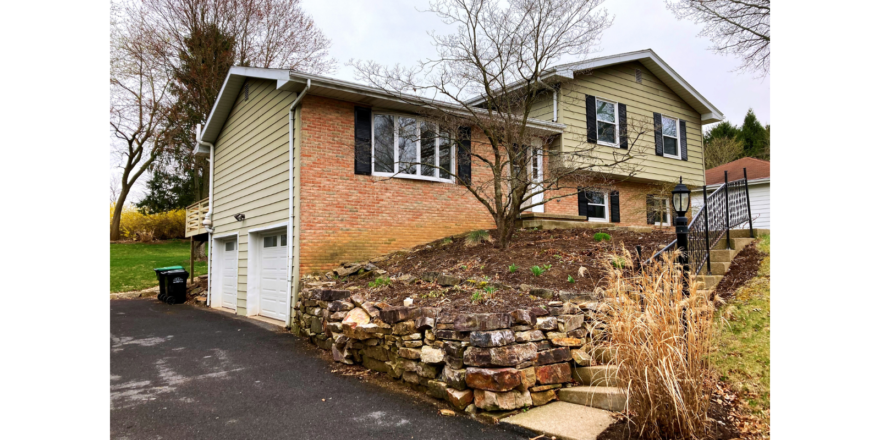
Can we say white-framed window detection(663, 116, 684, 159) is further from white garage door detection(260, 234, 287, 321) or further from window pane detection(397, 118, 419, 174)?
white garage door detection(260, 234, 287, 321)

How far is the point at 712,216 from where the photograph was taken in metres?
7.07

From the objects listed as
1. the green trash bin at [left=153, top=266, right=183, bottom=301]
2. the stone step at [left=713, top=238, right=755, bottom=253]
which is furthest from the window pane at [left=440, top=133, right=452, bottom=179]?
the green trash bin at [left=153, top=266, right=183, bottom=301]

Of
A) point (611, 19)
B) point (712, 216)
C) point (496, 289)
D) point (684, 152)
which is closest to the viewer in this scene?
point (496, 289)

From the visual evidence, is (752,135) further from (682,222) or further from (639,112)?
(682,222)

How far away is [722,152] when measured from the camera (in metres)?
27.6

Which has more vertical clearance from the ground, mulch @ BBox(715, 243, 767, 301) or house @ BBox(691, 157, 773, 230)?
house @ BBox(691, 157, 773, 230)

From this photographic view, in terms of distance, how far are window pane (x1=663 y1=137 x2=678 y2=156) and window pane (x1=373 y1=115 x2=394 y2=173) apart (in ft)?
28.8

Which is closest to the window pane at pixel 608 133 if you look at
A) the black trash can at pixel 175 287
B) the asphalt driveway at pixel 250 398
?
the asphalt driveway at pixel 250 398

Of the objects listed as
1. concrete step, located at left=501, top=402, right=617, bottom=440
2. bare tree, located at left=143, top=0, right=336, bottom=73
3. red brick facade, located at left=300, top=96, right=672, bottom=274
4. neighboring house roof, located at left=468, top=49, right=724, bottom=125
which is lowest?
concrete step, located at left=501, top=402, right=617, bottom=440

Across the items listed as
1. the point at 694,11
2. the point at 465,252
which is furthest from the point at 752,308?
the point at 694,11

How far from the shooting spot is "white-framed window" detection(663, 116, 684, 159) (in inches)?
565

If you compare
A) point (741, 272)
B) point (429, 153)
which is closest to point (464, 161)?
point (429, 153)
